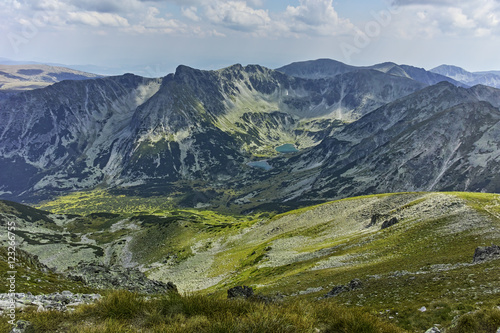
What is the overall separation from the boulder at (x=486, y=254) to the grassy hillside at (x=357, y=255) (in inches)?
47.2

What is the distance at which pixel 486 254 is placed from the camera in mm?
28297

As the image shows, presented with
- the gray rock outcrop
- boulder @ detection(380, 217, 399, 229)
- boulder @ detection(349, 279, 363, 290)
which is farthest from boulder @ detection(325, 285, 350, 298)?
boulder @ detection(380, 217, 399, 229)

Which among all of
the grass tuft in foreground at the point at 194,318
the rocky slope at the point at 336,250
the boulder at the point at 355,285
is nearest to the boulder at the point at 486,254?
the rocky slope at the point at 336,250

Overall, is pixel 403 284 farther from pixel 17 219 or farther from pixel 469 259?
pixel 17 219

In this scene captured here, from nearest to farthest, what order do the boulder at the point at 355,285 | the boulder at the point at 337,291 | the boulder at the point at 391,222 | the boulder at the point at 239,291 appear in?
the boulder at the point at 355,285 < the boulder at the point at 337,291 < the boulder at the point at 239,291 < the boulder at the point at 391,222

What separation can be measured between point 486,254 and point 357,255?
1854cm

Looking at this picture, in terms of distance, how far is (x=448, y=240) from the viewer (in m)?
39.4

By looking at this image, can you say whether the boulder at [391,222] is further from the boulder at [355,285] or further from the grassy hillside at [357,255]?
the boulder at [355,285]

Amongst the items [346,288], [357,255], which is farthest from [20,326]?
[357,255]

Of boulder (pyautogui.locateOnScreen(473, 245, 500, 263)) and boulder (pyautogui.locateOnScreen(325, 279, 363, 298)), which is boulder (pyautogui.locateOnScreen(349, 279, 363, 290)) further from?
boulder (pyautogui.locateOnScreen(473, 245, 500, 263))

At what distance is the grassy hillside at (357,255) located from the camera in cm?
2120

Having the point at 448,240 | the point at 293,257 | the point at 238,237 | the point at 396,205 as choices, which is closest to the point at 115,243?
the point at 238,237

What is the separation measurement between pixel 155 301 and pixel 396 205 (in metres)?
74.5

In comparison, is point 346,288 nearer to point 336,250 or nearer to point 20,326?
point 336,250
